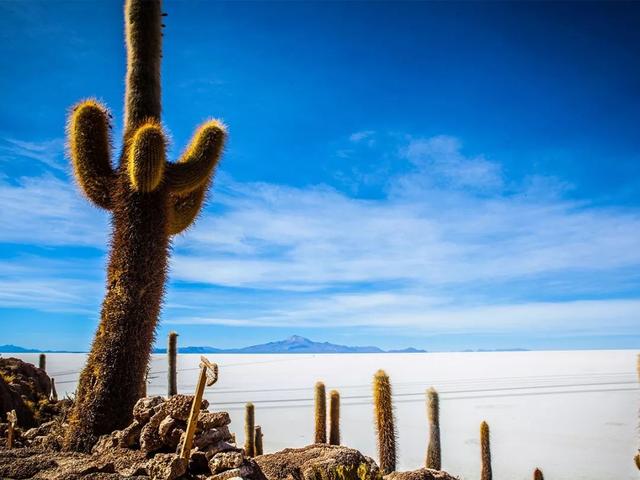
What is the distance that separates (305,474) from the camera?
5.02 m

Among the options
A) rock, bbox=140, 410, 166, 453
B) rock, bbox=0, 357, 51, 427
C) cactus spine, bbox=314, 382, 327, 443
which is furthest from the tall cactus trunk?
cactus spine, bbox=314, 382, 327, 443

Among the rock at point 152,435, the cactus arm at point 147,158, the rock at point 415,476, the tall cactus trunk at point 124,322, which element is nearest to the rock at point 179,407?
the rock at point 152,435

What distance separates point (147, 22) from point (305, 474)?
6696mm

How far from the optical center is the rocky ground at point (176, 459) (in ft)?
14.3

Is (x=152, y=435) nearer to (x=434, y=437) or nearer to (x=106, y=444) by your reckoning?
(x=106, y=444)

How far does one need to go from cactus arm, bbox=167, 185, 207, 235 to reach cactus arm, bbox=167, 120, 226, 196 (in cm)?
64

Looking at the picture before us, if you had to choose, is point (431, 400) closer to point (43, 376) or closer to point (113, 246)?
point (113, 246)

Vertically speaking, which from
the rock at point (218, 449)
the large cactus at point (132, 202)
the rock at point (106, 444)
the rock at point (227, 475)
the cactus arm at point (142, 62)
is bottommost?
the rock at point (106, 444)

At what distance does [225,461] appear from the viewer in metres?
4.47

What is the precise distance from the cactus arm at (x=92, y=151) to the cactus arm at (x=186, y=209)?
1.05 metres

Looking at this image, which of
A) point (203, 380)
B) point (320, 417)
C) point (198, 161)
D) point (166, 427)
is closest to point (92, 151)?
point (198, 161)

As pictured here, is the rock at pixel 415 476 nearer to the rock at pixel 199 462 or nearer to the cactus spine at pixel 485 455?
the rock at pixel 199 462

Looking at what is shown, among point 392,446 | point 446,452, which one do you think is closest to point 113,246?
point 392,446

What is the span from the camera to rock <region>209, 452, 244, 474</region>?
4424 millimetres
